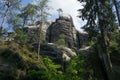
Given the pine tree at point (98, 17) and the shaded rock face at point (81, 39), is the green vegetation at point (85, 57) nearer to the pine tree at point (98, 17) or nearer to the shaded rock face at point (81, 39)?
the pine tree at point (98, 17)

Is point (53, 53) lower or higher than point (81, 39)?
lower

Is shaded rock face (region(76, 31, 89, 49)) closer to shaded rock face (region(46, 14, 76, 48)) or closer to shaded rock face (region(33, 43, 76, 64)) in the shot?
shaded rock face (region(46, 14, 76, 48))

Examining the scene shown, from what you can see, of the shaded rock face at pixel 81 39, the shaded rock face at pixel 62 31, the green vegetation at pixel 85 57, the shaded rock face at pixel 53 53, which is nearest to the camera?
the green vegetation at pixel 85 57

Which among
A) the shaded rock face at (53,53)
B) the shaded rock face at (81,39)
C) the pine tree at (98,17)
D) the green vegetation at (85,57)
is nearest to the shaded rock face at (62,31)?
the shaded rock face at (81,39)

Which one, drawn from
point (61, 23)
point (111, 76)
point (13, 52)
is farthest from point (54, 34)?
point (111, 76)

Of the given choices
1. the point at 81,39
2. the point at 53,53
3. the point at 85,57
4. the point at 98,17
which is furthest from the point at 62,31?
the point at 98,17

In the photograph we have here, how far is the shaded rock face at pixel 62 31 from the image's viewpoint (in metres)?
63.1

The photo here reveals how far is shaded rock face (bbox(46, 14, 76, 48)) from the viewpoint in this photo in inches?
2483

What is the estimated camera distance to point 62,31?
64.5m

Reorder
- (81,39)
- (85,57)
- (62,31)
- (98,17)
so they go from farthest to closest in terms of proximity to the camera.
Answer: (81,39), (62,31), (85,57), (98,17)

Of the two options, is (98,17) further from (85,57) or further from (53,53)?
(53,53)

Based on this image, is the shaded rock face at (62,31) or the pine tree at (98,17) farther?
the shaded rock face at (62,31)

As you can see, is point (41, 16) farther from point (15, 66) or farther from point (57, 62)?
point (15, 66)

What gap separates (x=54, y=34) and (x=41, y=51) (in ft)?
84.4
